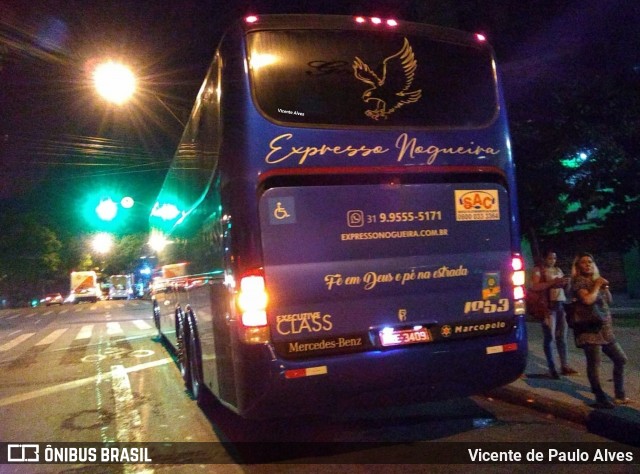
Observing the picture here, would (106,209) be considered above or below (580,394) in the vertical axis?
above

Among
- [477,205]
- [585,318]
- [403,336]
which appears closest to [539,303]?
[585,318]

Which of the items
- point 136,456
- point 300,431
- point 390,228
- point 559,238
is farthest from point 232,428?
point 559,238

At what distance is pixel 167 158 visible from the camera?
19.9 m

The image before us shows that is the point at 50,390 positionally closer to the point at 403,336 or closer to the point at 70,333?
the point at 403,336

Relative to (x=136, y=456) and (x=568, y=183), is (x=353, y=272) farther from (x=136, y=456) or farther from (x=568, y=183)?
(x=568, y=183)

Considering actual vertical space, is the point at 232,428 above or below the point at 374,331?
below

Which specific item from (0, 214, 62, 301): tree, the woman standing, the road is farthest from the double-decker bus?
(0, 214, 62, 301): tree

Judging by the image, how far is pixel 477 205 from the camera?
18.4 ft

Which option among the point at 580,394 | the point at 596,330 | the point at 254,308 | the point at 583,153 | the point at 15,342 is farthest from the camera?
the point at 15,342

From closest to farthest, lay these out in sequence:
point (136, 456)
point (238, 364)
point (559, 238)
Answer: point (238, 364), point (136, 456), point (559, 238)

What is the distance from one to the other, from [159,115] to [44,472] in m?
11.9

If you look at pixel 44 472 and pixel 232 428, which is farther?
pixel 232 428

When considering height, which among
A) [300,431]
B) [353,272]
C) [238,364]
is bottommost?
[300,431]

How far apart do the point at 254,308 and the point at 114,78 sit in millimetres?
9362
